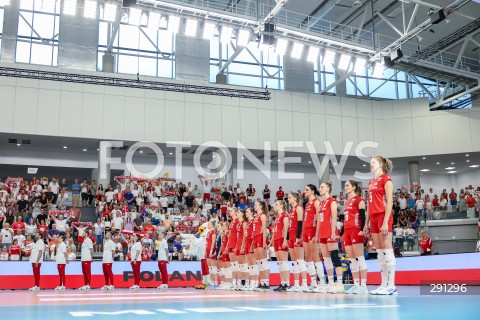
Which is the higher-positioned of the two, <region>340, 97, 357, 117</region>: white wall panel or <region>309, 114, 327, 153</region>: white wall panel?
<region>340, 97, 357, 117</region>: white wall panel

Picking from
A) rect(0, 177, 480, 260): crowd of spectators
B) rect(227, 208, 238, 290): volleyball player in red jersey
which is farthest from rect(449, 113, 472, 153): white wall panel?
rect(227, 208, 238, 290): volleyball player in red jersey

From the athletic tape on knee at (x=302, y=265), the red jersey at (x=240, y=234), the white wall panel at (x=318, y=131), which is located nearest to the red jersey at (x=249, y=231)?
the red jersey at (x=240, y=234)

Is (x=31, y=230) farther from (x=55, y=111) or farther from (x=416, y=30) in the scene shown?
(x=416, y=30)

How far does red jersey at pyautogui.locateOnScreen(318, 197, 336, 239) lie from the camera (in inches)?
393

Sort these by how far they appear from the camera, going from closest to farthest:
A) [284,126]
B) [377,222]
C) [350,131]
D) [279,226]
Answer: [377,222] → [279,226] → [284,126] → [350,131]

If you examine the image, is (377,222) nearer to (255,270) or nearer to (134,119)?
(255,270)

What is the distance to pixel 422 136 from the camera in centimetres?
3528

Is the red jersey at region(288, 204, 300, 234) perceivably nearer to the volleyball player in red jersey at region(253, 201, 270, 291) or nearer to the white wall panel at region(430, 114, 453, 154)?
the volleyball player in red jersey at region(253, 201, 270, 291)

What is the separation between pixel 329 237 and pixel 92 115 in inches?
906

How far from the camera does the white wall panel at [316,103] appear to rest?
35.0 m

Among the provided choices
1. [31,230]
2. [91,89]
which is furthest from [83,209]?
[91,89]

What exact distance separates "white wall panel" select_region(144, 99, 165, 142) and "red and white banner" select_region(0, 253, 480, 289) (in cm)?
1383

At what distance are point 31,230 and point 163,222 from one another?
5.68 m

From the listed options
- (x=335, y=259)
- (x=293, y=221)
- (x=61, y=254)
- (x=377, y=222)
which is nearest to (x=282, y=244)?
(x=293, y=221)
